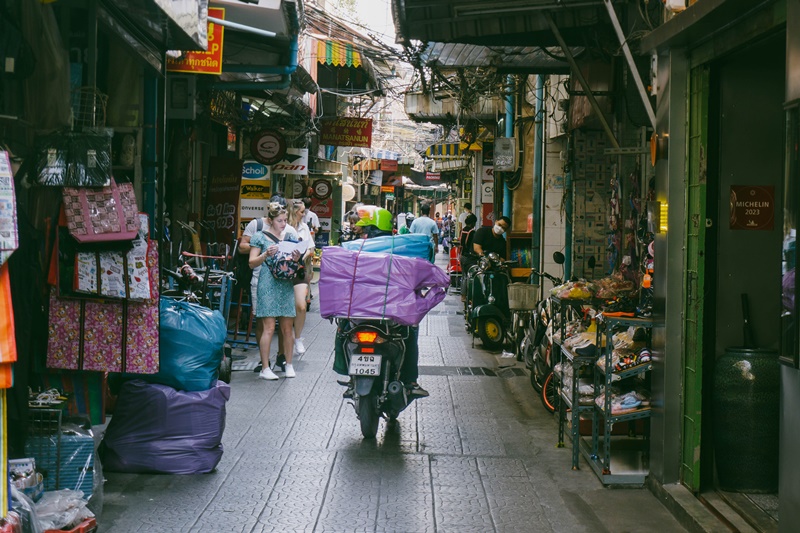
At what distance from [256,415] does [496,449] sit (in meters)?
2.42

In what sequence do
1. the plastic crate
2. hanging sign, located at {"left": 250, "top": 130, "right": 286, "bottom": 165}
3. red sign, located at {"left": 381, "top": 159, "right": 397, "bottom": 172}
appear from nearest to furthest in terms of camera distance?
the plastic crate, hanging sign, located at {"left": 250, "top": 130, "right": 286, "bottom": 165}, red sign, located at {"left": 381, "top": 159, "right": 397, "bottom": 172}

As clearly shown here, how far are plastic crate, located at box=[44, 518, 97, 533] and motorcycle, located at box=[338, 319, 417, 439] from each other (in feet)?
9.91

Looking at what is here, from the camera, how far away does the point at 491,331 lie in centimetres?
1454

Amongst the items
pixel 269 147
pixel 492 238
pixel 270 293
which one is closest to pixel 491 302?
pixel 492 238

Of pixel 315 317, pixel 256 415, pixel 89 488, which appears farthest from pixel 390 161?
pixel 89 488

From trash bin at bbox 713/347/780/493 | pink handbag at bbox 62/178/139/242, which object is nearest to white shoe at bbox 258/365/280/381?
pink handbag at bbox 62/178/139/242

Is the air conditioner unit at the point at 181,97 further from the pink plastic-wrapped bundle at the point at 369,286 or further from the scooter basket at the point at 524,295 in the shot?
the scooter basket at the point at 524,295

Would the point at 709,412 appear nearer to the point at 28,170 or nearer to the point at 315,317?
the point at 28,170

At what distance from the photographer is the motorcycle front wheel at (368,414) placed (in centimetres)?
831

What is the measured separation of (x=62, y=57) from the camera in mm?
5992

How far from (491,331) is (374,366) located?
21.5 ft

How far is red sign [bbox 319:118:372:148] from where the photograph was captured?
2603 cm

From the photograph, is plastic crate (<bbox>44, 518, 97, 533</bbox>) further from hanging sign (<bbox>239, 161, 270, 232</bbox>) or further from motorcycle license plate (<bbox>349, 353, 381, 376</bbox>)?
hanging sign (<bbox>239, 161, 270, 232</bbox>)

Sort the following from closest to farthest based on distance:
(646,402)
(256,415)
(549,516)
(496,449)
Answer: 1. (549,516)
2. (646,402)
3. (496,449)
4. (256,415)
